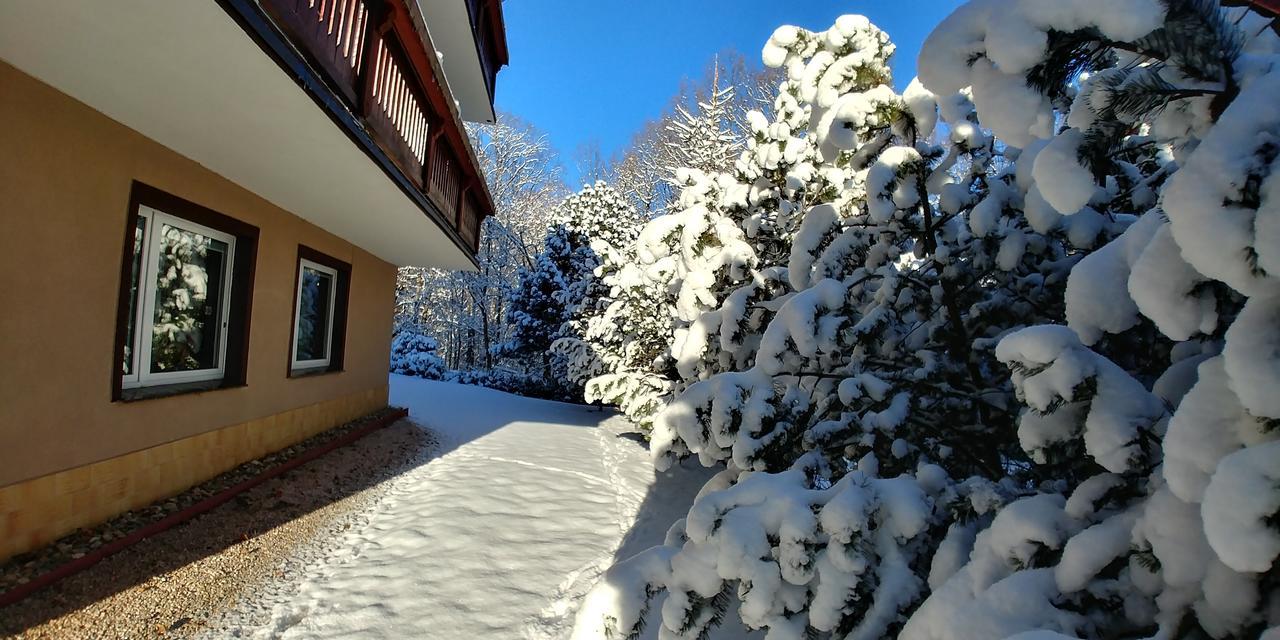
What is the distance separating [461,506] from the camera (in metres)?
4.99

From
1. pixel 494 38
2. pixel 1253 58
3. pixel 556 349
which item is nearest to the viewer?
pixel 1253 58

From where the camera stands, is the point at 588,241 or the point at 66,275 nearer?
the point at 66,275

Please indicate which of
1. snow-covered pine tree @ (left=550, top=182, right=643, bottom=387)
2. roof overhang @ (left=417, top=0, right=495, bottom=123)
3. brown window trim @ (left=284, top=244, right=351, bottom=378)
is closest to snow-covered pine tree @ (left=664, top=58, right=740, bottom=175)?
snow-covered pine tree @ (left=550, top=182, right=643, bottom=387)

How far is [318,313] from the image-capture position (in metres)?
7.36

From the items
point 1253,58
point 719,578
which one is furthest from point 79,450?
point 1253,58

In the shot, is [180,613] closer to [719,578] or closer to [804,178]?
[719,578]

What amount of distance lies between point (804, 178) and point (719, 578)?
3160 mm

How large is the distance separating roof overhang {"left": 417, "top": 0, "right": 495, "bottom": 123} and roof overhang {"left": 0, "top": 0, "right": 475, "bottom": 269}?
7.50ft

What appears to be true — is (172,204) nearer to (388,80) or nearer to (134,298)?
(134,298)

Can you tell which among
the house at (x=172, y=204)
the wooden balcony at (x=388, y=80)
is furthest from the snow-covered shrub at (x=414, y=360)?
the wooden balcony at (x=388, y=80)

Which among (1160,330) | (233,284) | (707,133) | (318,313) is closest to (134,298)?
(233,284)

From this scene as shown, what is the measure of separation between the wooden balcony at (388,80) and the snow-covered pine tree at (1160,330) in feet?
8.99

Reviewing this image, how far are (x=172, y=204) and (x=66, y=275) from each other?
3.45ft

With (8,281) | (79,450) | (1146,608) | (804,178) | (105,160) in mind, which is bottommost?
(79,450)
